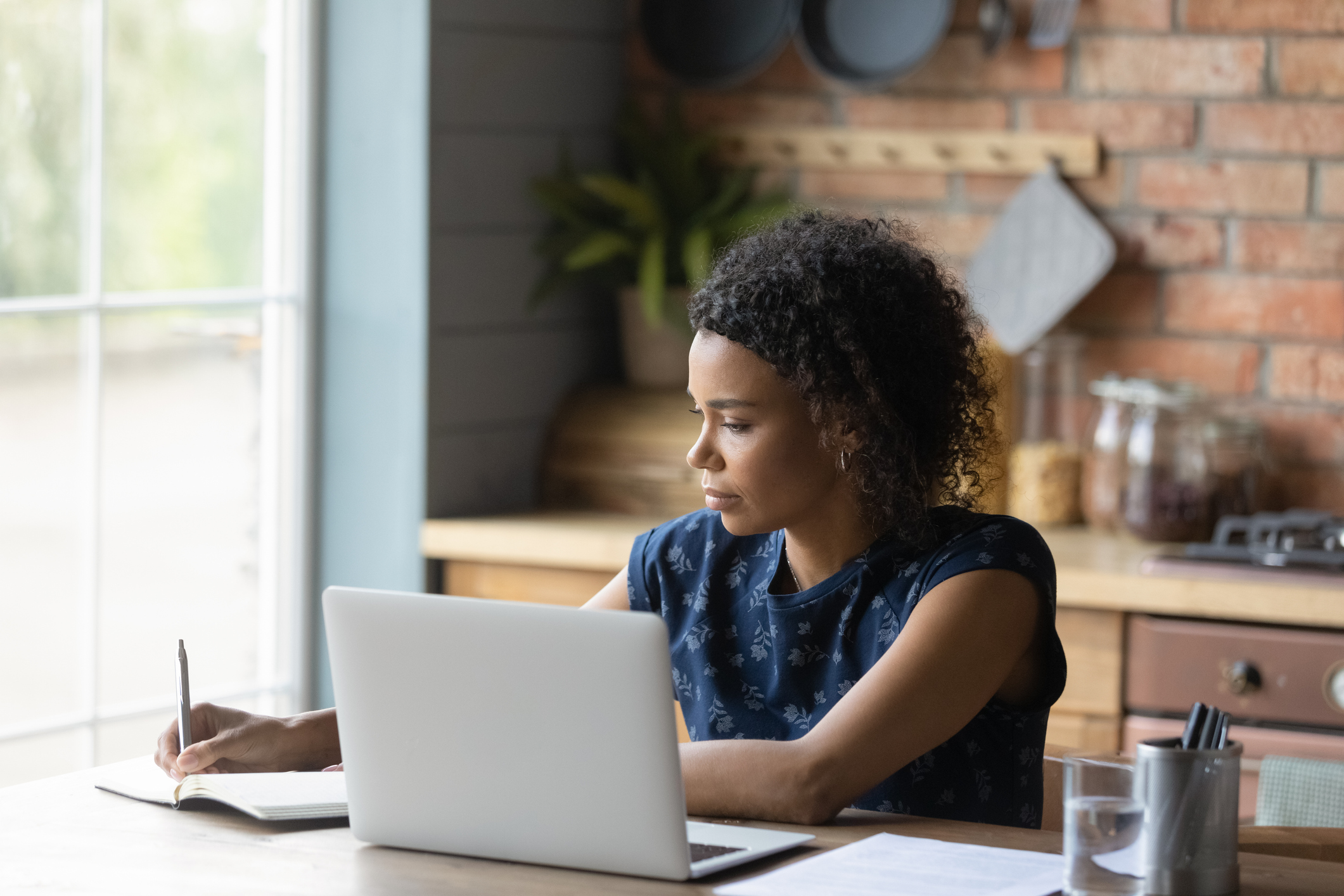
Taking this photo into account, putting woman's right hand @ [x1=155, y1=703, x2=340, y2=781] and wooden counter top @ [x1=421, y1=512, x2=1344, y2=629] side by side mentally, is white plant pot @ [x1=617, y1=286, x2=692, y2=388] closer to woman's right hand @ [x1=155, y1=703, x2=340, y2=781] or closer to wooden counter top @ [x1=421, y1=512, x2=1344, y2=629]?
wooden counter top @ [x1=421, y1=512, x2=1344, y2=629]

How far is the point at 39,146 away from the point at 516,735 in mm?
1696

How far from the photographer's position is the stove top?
257 centimetres

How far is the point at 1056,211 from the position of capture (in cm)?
306

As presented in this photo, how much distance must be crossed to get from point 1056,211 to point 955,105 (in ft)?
0.92

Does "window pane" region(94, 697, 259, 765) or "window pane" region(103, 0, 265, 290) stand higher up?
"window pane" region(103, 0, 265, 290)

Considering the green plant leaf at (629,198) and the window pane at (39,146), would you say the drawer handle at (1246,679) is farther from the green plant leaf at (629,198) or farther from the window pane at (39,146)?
the window pane at (39,146)

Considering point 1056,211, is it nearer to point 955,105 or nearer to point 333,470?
point 955,105

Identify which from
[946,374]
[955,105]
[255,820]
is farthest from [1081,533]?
[255,820]

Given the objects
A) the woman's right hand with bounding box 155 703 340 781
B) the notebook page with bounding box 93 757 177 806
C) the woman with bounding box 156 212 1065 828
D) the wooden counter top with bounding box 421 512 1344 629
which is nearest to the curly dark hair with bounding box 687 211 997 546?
the woman with bounding box 156 212 1065 828

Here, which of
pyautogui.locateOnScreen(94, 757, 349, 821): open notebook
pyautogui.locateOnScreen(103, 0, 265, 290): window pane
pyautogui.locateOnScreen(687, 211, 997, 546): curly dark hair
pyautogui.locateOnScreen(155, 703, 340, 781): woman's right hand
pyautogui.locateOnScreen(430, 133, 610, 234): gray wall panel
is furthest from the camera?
A: pyautogui.locateOnScreen(430, 133, 610, 234): gray wall panel

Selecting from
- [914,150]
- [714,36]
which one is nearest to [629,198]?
[714,36]

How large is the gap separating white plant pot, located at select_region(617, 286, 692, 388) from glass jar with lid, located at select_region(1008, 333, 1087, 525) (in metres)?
0.62

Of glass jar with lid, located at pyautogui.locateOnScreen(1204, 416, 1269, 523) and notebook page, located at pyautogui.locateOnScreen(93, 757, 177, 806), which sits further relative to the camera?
glass jar with lid, located at pyautogui.locateOnScreen(1204, 416, 1269, 523)

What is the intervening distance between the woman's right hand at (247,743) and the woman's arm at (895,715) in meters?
0.39
